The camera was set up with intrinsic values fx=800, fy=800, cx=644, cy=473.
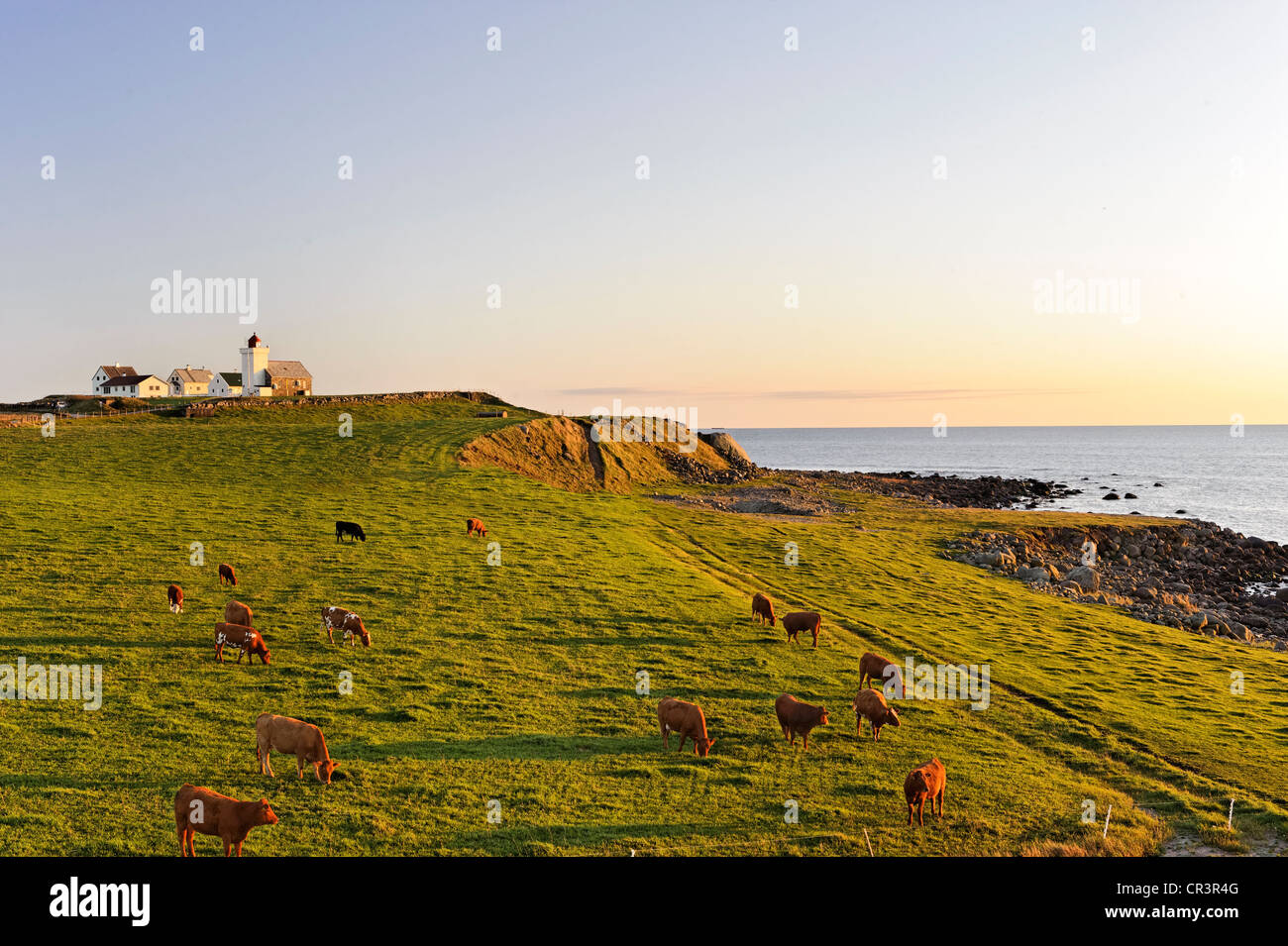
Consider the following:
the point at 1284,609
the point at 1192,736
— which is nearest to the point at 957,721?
the point at 1192,736

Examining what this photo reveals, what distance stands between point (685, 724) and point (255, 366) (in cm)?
12363

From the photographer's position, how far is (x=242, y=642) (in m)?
23.2

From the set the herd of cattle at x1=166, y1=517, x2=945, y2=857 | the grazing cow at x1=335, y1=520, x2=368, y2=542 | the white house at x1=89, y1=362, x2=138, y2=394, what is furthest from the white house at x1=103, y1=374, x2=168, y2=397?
the herd of cattle at x1=166, y1=517, x2=945, y2=857

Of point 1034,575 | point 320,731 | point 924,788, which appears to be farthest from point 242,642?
point 1034,575

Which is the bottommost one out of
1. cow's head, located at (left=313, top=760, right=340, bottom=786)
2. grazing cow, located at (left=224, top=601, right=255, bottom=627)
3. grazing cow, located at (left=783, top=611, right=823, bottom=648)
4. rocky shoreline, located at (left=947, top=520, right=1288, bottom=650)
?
rocky shoreline, located at (left=947, top=520, right=1288, bottom=650)

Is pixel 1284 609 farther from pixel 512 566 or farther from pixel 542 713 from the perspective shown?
pixel 542 713

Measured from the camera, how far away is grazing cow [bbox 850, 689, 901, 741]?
68.2ft

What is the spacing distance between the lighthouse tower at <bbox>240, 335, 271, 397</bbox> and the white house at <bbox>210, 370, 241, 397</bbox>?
485 inches

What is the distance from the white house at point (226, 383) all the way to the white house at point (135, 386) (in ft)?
73.7

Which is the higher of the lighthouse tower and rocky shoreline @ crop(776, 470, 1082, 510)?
the lighthouse tower

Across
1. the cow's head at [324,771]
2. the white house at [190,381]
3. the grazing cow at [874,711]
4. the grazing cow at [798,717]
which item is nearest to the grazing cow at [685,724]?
the grazing cow at [798,717]

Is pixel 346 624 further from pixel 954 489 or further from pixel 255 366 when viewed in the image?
pixel 255 366

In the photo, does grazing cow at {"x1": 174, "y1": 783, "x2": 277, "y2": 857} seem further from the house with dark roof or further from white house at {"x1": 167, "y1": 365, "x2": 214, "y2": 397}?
white house at {"x1": 167, "y1": 365, "x2": 214, "y2": 397}
